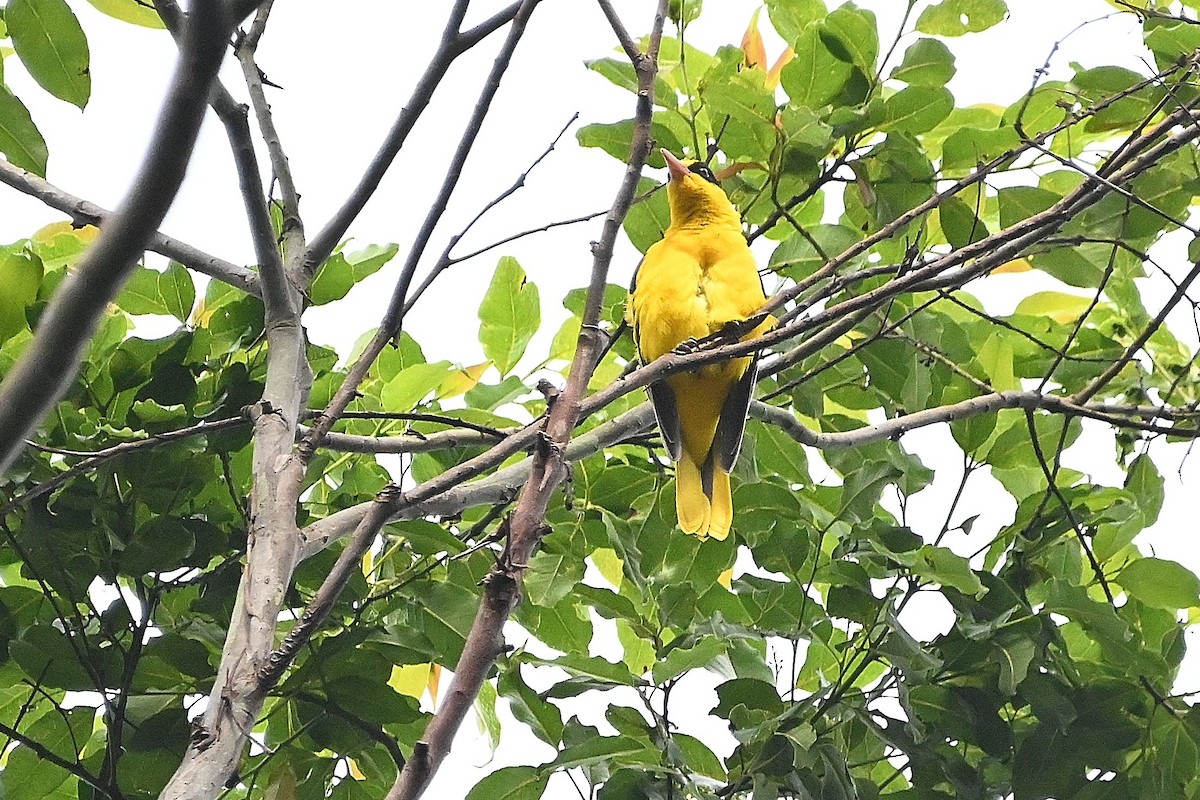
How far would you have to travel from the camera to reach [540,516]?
37.4 inches

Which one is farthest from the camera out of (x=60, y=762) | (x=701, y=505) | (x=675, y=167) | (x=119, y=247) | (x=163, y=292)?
(x=675, y=167)

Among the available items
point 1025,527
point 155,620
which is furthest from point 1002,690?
point 155,620

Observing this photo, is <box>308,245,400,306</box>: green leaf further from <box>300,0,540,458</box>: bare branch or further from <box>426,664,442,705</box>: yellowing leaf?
<box>426,664,442,705</box>: yellowing leaf

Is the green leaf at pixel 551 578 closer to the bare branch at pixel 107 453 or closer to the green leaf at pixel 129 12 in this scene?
the bare branch at pixel 107 453

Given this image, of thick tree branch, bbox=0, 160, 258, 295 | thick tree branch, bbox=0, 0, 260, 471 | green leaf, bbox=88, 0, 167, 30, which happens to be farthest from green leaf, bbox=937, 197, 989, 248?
thick tree branch, bbox=0, 0, 260, 471

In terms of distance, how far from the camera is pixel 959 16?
170 centimetres

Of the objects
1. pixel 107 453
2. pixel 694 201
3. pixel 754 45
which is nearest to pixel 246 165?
pixel 107 453

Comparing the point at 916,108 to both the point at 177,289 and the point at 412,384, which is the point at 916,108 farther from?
the point at 177,289

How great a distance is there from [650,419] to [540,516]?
0.63m

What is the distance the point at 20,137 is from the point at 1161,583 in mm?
1480

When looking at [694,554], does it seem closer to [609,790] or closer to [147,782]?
[609,790]

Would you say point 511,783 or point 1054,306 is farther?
point 1054,306

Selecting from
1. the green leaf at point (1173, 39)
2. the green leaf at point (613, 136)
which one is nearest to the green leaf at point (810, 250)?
the green leaf at point (613, 136)

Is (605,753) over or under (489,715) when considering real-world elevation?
under
